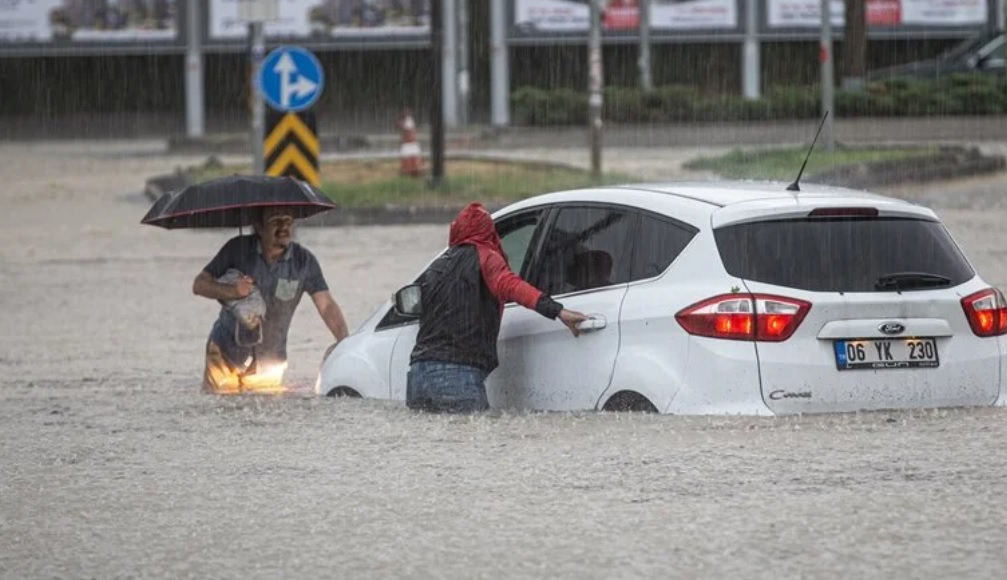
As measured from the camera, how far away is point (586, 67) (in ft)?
199

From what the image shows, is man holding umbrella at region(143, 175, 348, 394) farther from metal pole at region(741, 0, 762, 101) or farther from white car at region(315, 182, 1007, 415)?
metal pole at region(741, 0, 762, 101)

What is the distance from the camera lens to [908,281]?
927 centimetres

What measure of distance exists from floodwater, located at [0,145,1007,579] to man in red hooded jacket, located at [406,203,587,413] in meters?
0.18

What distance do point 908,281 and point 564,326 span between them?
5.37 ft

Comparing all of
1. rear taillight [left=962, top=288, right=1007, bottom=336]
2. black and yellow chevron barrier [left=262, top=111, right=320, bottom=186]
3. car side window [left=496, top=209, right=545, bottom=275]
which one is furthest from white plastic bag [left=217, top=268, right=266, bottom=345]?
black and yellow chevron barrier [left=262, top=111, right=320, bottom=186]

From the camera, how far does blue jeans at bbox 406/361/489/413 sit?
10.1 meters

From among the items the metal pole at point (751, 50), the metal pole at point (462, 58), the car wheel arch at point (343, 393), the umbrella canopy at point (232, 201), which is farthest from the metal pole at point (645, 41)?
the car wheel arch at point (343, 393)

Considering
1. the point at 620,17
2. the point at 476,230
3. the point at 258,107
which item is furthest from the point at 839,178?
the point at 620,17

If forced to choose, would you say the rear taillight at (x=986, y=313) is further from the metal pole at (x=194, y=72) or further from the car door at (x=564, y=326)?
the metal pole at (x=194, y=72)

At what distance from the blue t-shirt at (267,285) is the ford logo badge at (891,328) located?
→ 161 inches

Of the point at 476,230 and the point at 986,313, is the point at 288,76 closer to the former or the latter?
the point at 476,230

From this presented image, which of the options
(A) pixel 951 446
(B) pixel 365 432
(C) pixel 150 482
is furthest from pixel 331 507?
(A) pixel 951 446

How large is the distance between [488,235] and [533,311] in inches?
18.1

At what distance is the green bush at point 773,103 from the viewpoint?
42.7m
